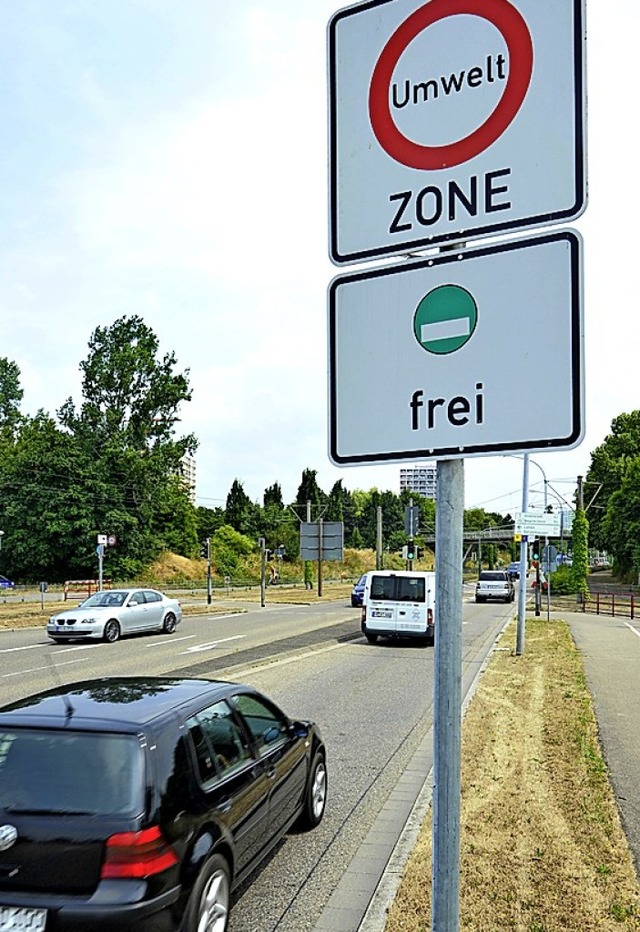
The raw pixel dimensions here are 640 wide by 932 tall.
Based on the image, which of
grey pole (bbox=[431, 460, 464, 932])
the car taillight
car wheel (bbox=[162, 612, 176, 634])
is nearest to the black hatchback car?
the car taillight

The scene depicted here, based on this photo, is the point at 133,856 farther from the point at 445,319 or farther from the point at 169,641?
the point at 169,641

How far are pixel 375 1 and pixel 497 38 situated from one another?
437 millimetres

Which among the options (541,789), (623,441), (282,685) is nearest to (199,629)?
(282,685)

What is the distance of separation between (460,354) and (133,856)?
3.31m

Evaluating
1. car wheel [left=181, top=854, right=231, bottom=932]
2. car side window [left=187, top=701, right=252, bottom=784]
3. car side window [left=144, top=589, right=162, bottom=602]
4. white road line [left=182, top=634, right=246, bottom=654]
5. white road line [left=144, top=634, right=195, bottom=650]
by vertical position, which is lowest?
white road line [left=144, top=634, right=195, bottom=650]

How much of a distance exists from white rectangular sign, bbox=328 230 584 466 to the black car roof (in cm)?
336

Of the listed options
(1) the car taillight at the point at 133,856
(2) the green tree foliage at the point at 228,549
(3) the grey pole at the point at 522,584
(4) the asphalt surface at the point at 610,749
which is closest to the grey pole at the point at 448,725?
(1) the car taillight at the point at 133,856

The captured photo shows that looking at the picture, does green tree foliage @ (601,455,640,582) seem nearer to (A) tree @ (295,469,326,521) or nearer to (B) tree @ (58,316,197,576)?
(B) tree @ (58,316,197,576)

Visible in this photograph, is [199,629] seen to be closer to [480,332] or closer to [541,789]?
[541,789]

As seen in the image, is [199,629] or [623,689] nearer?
[623,689]

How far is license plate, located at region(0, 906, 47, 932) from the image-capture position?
13.9 ft

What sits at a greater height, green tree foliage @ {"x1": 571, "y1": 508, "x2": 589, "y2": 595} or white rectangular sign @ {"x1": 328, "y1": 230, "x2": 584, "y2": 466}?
white rectangular sign @ {"x1": 328, "y1": 230, "x2": 584, "y2": 466}

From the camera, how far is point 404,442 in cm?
218

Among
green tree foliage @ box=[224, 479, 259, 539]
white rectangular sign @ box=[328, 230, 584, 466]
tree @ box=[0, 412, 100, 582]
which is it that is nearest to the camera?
white rectangular sign @ box=[328, 230, 584, 466]
